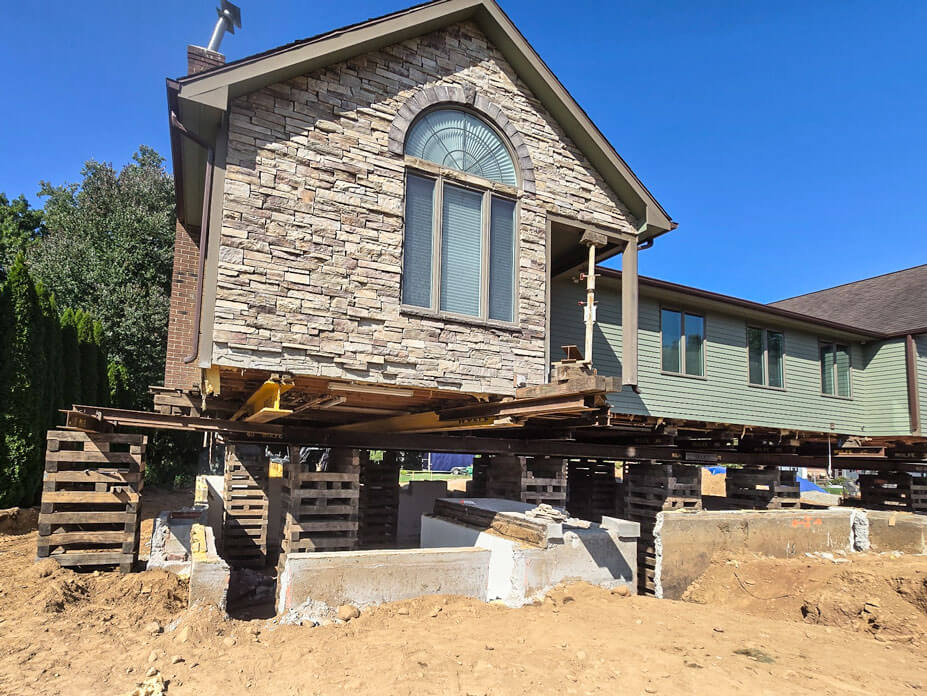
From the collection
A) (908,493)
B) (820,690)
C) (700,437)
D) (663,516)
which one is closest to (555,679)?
(820,690)

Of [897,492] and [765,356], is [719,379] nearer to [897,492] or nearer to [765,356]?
[765,356]

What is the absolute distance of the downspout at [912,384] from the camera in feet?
50.8

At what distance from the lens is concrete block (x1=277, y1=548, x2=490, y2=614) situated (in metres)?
7.41

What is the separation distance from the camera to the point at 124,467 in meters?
9.13

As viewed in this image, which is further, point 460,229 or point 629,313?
point 629,313

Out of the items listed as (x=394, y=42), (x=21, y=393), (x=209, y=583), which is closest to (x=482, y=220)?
(x=394, y=42)

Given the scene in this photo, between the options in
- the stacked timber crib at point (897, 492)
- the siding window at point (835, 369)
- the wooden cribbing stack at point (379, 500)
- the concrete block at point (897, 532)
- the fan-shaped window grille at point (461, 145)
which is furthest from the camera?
the stacked timber crib at point (897, 492)

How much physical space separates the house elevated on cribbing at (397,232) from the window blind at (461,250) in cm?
3

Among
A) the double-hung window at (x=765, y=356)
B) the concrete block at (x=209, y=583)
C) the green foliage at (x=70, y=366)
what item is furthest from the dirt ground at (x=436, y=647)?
the green foliage at (x=70, y=366)

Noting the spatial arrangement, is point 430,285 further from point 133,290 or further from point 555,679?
point 133,290

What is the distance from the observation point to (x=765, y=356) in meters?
15.0

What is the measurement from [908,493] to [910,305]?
5.39 meters

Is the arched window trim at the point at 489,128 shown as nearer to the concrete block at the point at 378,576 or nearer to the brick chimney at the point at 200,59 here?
the brick chimney at the point at 200,59

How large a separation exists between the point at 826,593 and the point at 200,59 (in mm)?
12660
